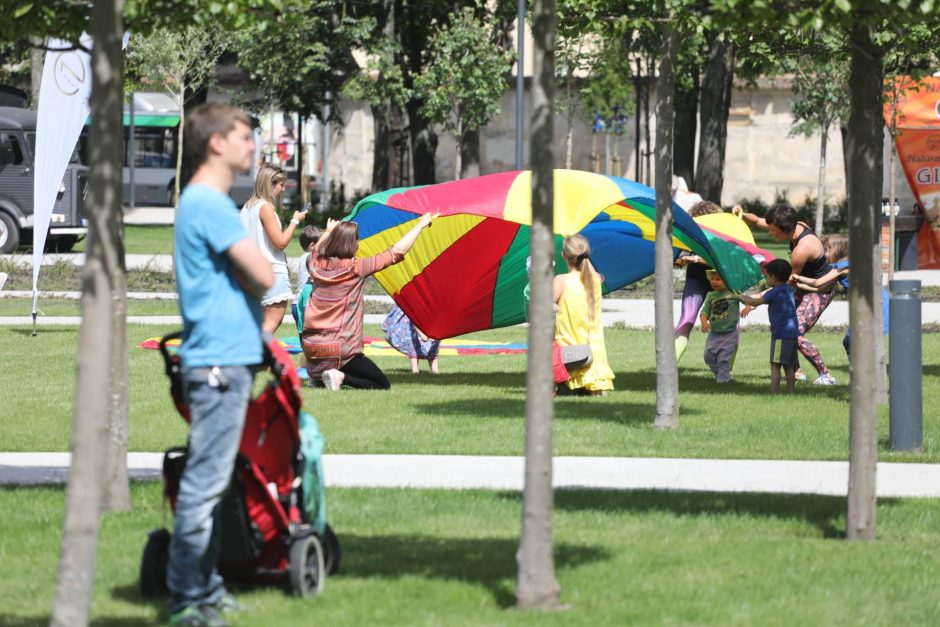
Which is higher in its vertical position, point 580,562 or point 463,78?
point 463,78

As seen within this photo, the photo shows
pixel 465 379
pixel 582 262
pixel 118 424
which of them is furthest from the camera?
pixel 465 379

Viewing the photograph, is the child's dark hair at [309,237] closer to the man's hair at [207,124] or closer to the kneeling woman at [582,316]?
the kneeling woman at [582,316]

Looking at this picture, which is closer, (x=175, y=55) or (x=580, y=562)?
(x=580, y=562)

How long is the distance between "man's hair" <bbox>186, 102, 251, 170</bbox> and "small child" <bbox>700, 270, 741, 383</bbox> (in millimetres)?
9243

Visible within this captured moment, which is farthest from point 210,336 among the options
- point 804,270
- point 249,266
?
point 804,270

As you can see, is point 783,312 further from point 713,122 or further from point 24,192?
point 713,122

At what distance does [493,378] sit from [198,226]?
9565mm

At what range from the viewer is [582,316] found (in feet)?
43.0

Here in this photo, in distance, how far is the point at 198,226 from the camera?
17.6ft

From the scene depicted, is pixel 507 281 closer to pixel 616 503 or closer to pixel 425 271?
pixel 425 271

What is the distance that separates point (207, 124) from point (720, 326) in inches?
374

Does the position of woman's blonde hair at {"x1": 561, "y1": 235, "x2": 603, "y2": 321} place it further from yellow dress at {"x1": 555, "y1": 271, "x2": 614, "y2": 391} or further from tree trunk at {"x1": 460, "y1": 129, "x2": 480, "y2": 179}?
tree trunk at {"x1": 460, "y1": 129, "x2": 480, "y2": 179}

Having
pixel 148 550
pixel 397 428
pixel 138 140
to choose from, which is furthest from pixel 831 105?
pixel 148 550

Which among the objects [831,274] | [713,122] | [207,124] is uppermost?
[713,122]
